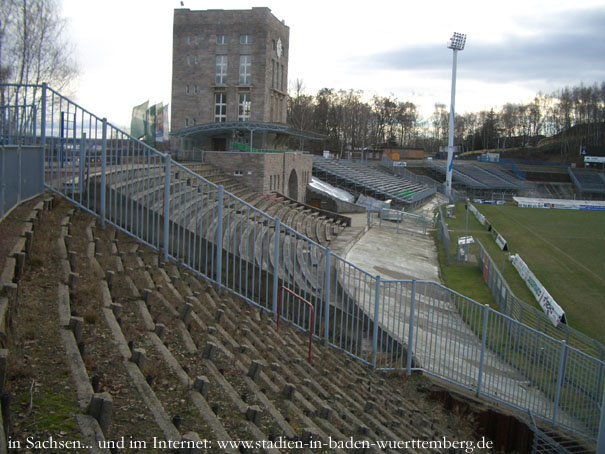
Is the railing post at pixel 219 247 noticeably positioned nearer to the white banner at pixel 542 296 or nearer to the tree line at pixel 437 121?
the white banner at pixel 542 296

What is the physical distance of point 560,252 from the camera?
30.9m

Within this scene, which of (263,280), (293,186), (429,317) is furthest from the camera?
(293,186)

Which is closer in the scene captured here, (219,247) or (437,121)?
(219,247)

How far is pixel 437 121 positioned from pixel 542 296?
135782 millimetres

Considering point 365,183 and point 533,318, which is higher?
point 365,183

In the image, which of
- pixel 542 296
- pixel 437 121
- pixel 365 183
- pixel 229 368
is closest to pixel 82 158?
pixel 229 368

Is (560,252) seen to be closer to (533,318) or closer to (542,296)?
(542,296)

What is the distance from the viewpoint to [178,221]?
356 inches

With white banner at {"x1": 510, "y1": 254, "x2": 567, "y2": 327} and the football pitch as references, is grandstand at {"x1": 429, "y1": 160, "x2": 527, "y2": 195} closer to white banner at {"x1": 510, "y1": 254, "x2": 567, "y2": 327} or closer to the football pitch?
the football pitch

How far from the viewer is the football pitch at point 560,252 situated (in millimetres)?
19062

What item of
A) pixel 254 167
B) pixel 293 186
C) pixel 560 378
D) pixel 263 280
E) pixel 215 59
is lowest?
pixel 560 378

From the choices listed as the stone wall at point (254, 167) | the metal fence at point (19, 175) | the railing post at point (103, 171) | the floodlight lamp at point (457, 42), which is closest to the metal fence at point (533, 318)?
the railing post at point (103, 171)

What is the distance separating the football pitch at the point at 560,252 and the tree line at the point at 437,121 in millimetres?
45568

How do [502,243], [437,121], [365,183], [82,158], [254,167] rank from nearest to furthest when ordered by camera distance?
[82,158] → [254,167] → [502,243] → [365,183] → [437,121]
